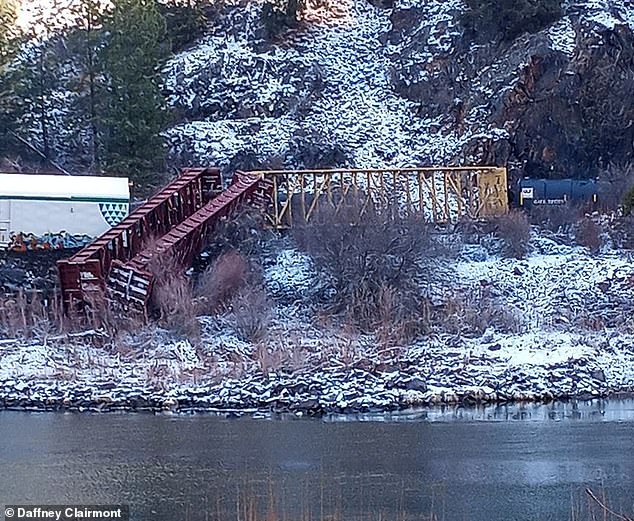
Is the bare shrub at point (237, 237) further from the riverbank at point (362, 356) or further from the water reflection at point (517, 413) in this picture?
the water reflection at point (517, 413)

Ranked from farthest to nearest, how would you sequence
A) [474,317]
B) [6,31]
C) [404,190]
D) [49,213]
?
[6,31] < [404,190] < [49,213] < [474,317]

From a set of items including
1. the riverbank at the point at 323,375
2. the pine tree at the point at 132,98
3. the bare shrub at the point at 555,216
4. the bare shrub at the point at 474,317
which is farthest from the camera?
the pine tree at the point at 132,98

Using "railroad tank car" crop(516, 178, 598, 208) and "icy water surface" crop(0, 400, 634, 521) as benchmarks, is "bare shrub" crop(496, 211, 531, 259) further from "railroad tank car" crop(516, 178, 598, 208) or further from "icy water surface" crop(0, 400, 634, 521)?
"icy water surface" crop(0, 400, 634, 521)

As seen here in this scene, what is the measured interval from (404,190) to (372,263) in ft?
25.2

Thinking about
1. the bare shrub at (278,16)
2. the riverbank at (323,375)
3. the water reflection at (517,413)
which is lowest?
the water reflection at (517,413)

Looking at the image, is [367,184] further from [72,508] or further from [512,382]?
[72,508]

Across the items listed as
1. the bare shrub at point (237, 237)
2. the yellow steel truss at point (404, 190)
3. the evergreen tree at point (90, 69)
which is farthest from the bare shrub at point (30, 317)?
the evergreen tree at point (90, 69)

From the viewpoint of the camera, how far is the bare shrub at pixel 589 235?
2862cm

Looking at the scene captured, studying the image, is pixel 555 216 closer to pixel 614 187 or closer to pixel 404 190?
pixel 614 187

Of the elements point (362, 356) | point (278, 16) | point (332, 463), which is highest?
point (278, 16)

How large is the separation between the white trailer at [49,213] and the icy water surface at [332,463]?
9641 mm

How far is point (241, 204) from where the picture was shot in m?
29.2

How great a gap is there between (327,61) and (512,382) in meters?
25.5

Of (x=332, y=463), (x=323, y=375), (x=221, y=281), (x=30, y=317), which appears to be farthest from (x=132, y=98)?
(x=332, y=463)
